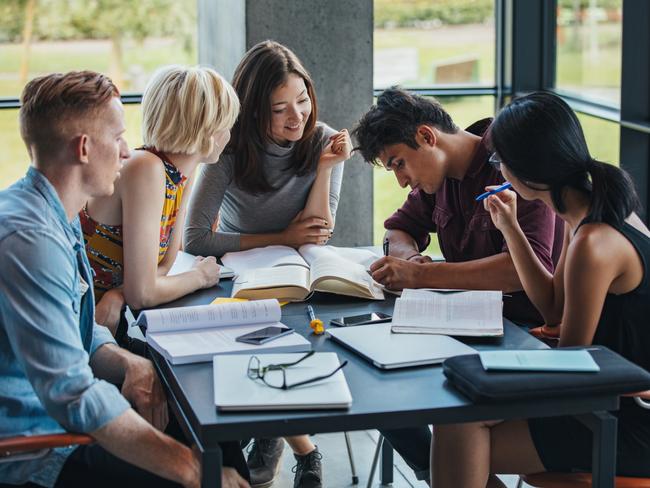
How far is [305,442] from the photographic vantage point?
3.09 metres

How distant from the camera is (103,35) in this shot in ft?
31.1

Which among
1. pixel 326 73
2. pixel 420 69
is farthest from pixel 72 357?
pixel 420 69

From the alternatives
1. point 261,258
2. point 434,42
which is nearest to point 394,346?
point 261,258

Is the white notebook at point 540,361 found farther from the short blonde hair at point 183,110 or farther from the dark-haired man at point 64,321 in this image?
the short blonde hair at point 183,110

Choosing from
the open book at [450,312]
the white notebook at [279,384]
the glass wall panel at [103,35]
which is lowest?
the white notebook at [279,384]

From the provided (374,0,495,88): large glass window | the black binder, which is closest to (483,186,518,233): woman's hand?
the black binder

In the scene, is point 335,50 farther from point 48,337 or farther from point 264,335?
point 48,337

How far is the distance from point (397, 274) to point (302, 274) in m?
0.26

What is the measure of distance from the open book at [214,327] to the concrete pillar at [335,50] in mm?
2309

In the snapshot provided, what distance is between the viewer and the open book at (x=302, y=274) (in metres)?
2.53

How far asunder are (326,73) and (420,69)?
82.1 inches

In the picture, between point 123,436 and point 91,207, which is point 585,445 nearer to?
point 123,436

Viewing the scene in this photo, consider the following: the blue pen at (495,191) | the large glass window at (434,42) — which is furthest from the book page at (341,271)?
the large glass window at (434,42)

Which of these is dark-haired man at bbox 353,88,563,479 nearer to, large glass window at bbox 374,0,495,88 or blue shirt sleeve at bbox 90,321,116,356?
blue shirt sleeve at bbox 90,321,116,356
